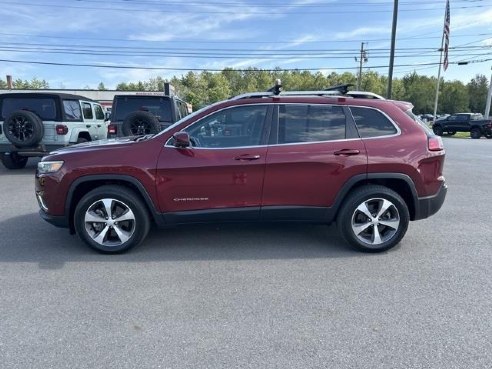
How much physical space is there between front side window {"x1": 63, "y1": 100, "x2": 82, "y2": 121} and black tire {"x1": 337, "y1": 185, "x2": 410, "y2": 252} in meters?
8.17

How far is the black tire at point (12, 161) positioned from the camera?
9.88m

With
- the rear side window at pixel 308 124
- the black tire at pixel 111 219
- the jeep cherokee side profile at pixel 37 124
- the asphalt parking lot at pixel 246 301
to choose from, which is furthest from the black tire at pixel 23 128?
the rear side window at pixel 308 124

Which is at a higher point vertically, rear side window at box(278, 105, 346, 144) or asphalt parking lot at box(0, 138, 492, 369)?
rear side window at box(278, 105, 346, 144)

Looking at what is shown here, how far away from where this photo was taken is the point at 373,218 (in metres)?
4.20

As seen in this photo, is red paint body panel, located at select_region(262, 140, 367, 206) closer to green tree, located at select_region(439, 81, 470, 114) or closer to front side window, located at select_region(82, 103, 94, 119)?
front side window, located at select_region(82, 103, 94, 119)

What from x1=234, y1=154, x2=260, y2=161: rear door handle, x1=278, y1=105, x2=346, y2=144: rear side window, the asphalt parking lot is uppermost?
x1=278, y1=105, x2=346, y2=144: rear side window

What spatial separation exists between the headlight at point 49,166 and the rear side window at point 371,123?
3.42 m

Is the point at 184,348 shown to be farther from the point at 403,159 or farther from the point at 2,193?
the point at 2,193

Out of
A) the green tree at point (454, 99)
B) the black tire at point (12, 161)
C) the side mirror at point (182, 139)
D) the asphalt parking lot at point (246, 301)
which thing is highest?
the green tree at point (454, 99)

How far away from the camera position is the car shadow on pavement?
411 cm

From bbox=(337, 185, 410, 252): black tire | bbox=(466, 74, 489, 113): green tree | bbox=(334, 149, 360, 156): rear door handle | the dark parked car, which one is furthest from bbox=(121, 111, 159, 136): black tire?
bbox=(466, 74, 489, 113): green tree

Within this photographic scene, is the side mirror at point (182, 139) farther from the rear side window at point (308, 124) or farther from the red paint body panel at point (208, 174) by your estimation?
the rear side window at point (308, 124)

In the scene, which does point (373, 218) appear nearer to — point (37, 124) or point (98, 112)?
point (37, 124)

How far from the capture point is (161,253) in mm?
4215
